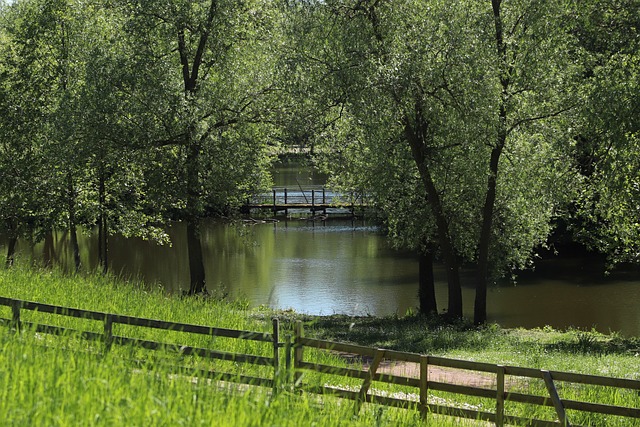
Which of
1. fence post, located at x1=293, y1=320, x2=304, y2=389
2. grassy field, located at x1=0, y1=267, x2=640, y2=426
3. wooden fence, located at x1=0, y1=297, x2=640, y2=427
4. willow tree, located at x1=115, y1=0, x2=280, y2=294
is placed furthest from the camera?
willow tree, located at x1=115, y1=0, x2=280, y2=294

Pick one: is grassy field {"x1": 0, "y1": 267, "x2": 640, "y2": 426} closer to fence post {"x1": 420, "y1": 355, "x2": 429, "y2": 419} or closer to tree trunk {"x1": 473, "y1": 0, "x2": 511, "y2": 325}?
fence post {"x1": 420, "y1": 355, "x2": 429, "y2": 419}

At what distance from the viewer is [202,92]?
964 inches

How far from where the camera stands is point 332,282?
1308 inches

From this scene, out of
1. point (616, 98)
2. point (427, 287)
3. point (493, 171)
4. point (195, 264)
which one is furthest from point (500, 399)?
point (195, 264)

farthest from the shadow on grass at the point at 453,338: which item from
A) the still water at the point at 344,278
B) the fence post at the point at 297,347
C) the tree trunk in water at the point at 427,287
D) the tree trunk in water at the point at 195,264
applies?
the fence post at the point at 297,347

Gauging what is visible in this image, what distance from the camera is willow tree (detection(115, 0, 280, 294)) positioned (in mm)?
23750

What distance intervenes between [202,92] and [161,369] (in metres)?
17.6

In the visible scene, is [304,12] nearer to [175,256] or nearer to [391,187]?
[391,187]

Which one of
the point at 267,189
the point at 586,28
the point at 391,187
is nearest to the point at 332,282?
the point at 267,189

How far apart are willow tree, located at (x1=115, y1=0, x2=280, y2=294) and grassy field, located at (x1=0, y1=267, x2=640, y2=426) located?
696cm

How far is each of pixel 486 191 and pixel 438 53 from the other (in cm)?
437

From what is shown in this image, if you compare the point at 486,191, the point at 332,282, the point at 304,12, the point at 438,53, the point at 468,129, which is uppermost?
the point at 304,12

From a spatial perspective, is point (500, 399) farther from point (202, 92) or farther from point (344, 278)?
point (344, 278)

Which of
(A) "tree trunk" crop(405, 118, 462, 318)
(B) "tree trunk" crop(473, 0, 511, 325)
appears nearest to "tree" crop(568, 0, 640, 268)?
(B) "tree trunk" crop(473, 0, 511, 325)
